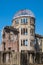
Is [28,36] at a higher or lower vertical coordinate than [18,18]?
lower

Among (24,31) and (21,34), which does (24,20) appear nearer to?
(24,31)

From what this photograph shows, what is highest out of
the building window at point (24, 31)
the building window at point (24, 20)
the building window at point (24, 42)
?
the building window at point (24, 20)

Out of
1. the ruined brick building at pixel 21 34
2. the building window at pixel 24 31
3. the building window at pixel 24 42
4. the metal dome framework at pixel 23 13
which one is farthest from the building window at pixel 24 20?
the building window at pixel 24 42

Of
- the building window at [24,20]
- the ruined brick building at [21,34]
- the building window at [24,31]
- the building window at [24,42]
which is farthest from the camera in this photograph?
the building window at [24,20]

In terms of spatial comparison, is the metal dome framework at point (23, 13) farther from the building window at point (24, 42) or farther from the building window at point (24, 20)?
the building window at point (24, 42)

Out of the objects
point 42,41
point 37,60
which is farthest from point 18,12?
point 37,60

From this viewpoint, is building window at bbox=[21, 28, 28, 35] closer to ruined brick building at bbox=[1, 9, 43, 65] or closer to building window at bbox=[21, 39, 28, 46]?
ruined brick building at bbox=[1, 9, 43, 65]

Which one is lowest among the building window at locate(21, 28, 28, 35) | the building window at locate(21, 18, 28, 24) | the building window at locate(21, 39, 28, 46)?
the building window at locate(21, 39, 28, 46)

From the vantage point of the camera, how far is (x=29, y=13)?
49438mm

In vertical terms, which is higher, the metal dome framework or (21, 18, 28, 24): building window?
the metal dome framework

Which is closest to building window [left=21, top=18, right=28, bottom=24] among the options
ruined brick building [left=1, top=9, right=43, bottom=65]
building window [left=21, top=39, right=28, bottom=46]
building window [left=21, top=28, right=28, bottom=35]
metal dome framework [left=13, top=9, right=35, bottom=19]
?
ruined brick building [left=1, top=9, right=43, bottom=65]

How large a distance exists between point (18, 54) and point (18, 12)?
2868 centimetres

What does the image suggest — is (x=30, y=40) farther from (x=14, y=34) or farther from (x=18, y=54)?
(x=18, y=54)

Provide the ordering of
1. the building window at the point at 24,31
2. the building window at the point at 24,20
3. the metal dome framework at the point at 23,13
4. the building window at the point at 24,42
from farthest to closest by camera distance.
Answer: the metal dome framework at the point at 23,13, the building window at the point at 24,20, the building window at the point at 24,31, the building window at the point at 24,42
